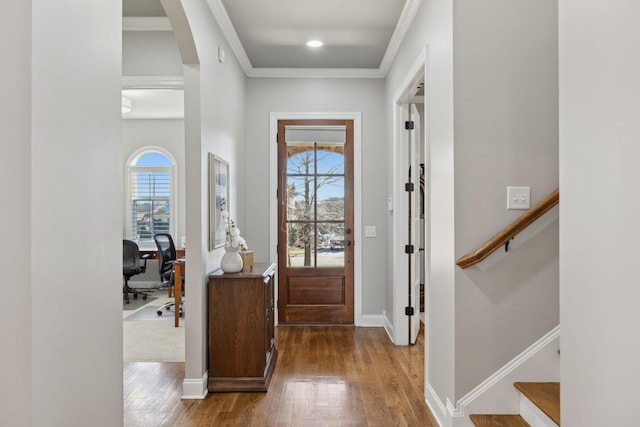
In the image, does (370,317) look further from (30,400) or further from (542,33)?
(30,400)

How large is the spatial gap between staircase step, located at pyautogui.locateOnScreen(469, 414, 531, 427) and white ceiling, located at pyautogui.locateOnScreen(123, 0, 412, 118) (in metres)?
2.78

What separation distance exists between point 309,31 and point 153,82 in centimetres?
144

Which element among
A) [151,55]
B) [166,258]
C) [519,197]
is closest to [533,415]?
[519,197]

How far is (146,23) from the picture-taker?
3650 mm

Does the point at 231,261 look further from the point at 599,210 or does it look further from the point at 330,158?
the point at 599,210

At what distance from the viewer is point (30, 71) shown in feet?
3.86

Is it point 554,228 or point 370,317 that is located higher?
point 554,228

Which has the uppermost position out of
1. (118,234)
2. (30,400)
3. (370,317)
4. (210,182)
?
(210,182)

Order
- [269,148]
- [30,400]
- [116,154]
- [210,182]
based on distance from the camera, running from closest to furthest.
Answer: [30,400]
[116,154]
[210,182]
[269,148]

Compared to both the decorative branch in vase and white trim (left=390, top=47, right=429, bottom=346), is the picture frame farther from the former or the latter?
white trim (left=390, top=47, right=429, bottom=346)

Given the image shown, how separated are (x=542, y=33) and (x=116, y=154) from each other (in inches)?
88.1

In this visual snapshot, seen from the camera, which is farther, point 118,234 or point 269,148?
point 269,148

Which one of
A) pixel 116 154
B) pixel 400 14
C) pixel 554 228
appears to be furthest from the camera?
pixel 400 14

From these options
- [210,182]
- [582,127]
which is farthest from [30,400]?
[210,182]
